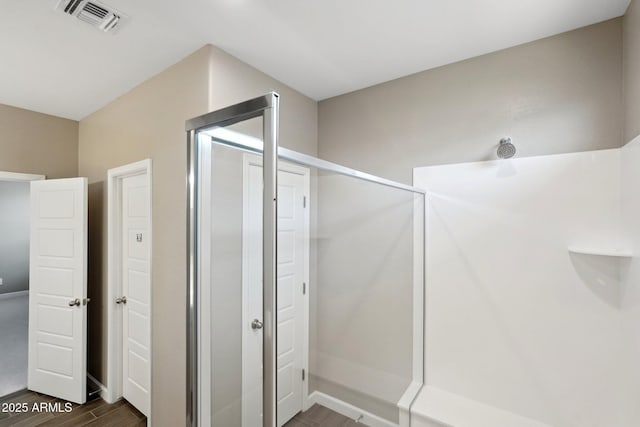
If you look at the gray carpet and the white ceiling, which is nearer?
the white ceiling

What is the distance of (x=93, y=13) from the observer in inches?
60.1

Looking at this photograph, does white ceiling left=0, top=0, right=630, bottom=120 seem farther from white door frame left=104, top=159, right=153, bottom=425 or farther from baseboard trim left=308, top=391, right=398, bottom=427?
baseboard trim left=308, top=391, right=398, bottom=427

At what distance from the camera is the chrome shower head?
176 cm

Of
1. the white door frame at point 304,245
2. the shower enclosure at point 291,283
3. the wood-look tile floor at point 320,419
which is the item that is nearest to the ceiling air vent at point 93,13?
the shower enclosure at point 291,283

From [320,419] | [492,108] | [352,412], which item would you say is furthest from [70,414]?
[492,108]

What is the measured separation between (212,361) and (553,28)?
2.49m

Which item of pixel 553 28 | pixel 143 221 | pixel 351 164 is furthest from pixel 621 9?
pixel 143 221

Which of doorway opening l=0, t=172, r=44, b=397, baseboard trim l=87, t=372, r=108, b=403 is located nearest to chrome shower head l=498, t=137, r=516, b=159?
baseboard trim l=87, t=372, r=108, b=403

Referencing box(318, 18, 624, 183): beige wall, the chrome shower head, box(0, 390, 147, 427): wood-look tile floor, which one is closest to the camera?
box(318, 18, 624, 183): beige wall

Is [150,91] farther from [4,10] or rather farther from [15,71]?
[15,71]

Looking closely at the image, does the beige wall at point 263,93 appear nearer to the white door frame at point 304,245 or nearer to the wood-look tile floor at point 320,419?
the white door frame at point 304,245

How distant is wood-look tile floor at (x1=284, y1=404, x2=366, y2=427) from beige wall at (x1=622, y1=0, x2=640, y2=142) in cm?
217

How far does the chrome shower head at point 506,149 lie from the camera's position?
176 cm

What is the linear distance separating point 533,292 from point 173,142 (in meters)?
2.59
